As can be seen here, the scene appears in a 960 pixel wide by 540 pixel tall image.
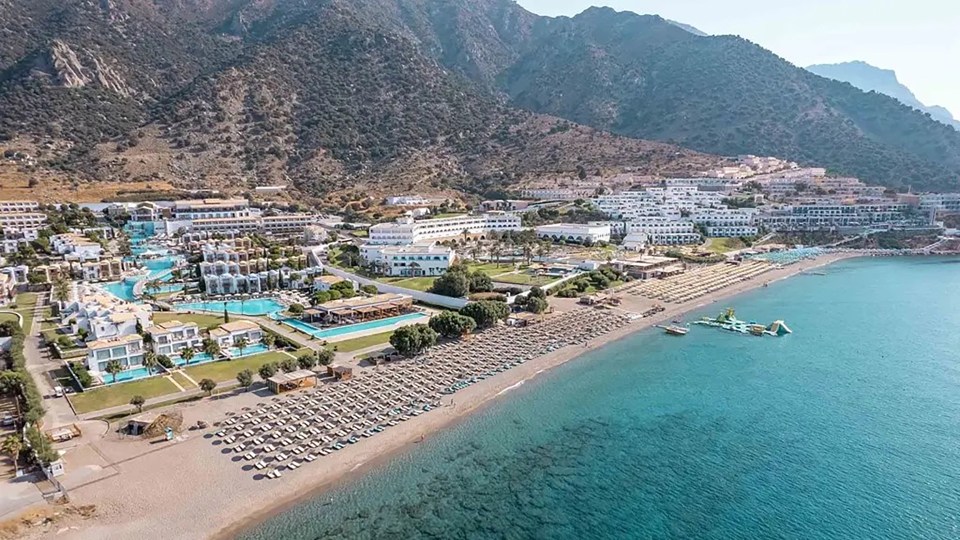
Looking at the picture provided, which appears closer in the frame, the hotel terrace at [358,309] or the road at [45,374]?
the road at [45,374]

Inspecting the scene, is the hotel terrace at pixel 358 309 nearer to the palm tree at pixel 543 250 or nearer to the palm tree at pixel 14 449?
the palm tree at pixel 14 449

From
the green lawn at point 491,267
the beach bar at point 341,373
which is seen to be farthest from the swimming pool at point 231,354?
the green lawn at point 491,267

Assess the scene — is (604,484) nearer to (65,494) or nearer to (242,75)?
(65,494)

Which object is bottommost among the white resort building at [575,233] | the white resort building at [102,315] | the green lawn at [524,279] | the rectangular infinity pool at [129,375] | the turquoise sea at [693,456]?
the turquoise sea at [693,456]

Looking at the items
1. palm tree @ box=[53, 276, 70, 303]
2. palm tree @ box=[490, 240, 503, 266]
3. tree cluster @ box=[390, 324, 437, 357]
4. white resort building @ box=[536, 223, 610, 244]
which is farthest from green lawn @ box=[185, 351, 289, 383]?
white resort building @ box=[536, 223, 610, 244]

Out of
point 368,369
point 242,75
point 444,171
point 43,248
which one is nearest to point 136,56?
point 242,75

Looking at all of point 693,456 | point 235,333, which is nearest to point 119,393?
point 235,333

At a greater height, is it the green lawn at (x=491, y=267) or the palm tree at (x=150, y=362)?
the green lawn at (x=491, y=267)
